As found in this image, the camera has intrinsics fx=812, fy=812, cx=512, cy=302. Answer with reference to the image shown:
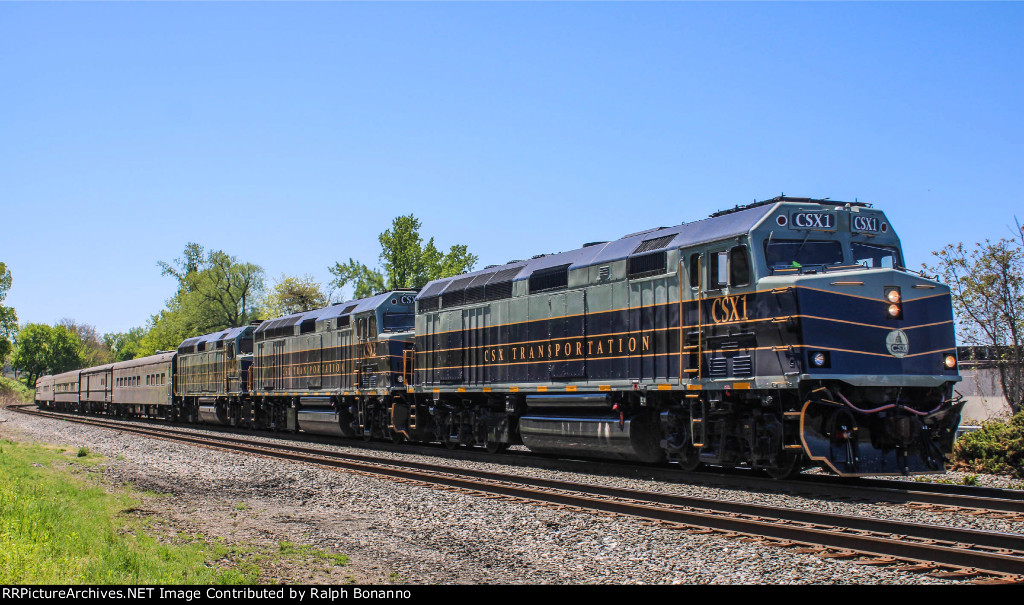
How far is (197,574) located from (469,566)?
99.4 inches

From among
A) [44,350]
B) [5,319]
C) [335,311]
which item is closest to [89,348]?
[44,350]

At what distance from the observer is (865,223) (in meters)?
13.2

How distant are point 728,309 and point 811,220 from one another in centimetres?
190

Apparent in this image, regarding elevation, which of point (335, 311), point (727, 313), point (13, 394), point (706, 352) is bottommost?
point (13, 394)

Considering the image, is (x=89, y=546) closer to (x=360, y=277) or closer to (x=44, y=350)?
(x=360, y=277)

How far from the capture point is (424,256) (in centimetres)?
5288

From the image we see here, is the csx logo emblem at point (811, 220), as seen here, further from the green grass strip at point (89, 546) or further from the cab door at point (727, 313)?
the green grass strip at point (89, 546)

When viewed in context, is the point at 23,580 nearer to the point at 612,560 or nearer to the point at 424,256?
the point at 612,560

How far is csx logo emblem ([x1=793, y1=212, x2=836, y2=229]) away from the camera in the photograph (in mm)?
12805

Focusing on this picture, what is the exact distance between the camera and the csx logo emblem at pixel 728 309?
12805 mm

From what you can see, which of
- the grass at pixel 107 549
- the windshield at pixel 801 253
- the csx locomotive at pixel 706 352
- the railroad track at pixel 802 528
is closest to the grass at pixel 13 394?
the csx locomotive at pixel 706 352

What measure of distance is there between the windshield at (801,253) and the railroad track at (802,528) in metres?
4.06

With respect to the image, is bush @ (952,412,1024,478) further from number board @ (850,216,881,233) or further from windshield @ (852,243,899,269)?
number board @ (850,216,881,233)

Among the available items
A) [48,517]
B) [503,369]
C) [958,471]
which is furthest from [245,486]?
[958,471]
